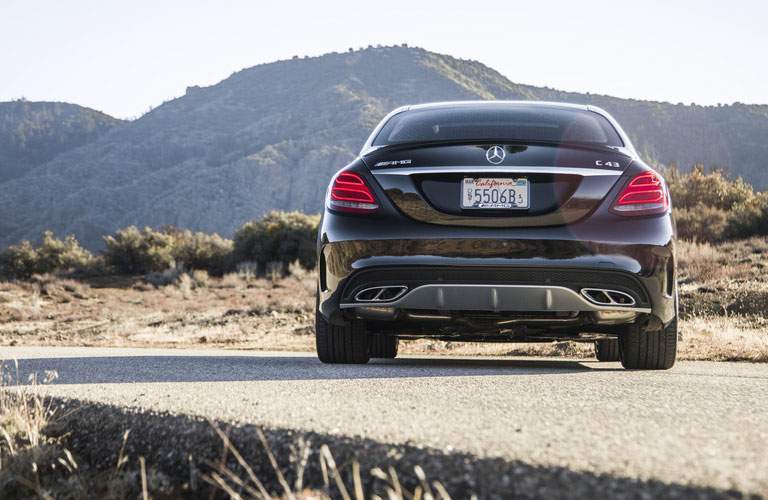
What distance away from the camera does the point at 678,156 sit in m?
102

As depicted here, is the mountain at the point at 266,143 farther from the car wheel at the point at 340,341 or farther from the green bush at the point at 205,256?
the car wheel at the point at 340,341

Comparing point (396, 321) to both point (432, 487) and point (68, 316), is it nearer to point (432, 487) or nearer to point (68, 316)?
point (432, 487)

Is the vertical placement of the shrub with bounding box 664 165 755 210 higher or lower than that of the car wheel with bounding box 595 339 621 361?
higher

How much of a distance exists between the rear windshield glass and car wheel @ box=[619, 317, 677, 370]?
1.34 m

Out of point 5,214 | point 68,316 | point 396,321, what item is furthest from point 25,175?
point 396,321

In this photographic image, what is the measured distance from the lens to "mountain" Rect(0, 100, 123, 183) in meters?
137

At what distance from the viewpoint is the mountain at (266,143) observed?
10169cm

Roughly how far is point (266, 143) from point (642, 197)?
125 m

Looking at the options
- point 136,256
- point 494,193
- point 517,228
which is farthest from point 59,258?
point 517,228

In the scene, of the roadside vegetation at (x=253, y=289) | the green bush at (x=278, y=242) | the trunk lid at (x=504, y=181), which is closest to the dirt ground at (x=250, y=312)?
the roadside vegetation at (x=253, y=289)

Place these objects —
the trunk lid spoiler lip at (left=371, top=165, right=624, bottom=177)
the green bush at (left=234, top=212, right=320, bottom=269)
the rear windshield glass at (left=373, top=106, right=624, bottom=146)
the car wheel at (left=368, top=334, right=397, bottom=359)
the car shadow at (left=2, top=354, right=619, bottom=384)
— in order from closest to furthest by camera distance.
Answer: the trunk lid spoiler lip at (left=371, top=165, right=624, bottom=177)
the car shadow at (left=2, top=354, right=619, bottom=384)
the rear windshield glass at (left=373, top=106, right=624, bottom=146)
the car wheel at (left=368, top=334, right=397, bottom=359)
the green bush at (left=234, top=212, right=320, bottom=269)

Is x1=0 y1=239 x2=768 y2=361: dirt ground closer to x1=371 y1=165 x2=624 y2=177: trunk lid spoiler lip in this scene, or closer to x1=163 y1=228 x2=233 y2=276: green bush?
x1=371 y1=165 x2=624 y2=177: trunk lid spoiler lip

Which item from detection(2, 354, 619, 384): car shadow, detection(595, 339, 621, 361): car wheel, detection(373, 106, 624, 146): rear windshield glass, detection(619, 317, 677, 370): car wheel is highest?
detection(373, 106, 624, 146): rear windshield glass

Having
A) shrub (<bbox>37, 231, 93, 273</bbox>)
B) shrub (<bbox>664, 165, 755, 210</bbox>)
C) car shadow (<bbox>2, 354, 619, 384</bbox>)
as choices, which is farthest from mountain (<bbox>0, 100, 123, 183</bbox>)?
car shadow (<bbox>2, 354, 619, 384</bbox>)
